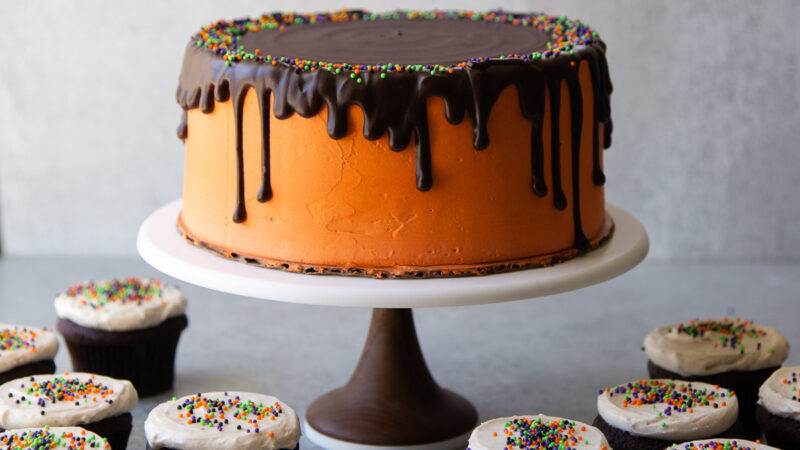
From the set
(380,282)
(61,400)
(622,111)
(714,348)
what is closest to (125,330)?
(61,400)

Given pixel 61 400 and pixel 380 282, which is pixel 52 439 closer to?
pixel 61 400

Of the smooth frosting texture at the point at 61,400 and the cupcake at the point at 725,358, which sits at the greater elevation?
the cupcake at the point at 725,358

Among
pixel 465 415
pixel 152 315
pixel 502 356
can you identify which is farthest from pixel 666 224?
pixel 152 315

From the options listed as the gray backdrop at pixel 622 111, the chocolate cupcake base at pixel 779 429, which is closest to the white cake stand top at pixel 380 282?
the chocolate cupcake base at pixel 779 429

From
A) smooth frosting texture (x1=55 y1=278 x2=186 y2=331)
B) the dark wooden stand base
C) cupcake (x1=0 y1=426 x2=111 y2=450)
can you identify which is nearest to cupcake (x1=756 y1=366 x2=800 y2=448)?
the dark wooden stand base

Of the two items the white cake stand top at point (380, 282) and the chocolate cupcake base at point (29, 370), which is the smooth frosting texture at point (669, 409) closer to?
the white cake stand top at point (380, 282)

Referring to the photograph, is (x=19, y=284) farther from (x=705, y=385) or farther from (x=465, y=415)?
(x=705, y=385)
